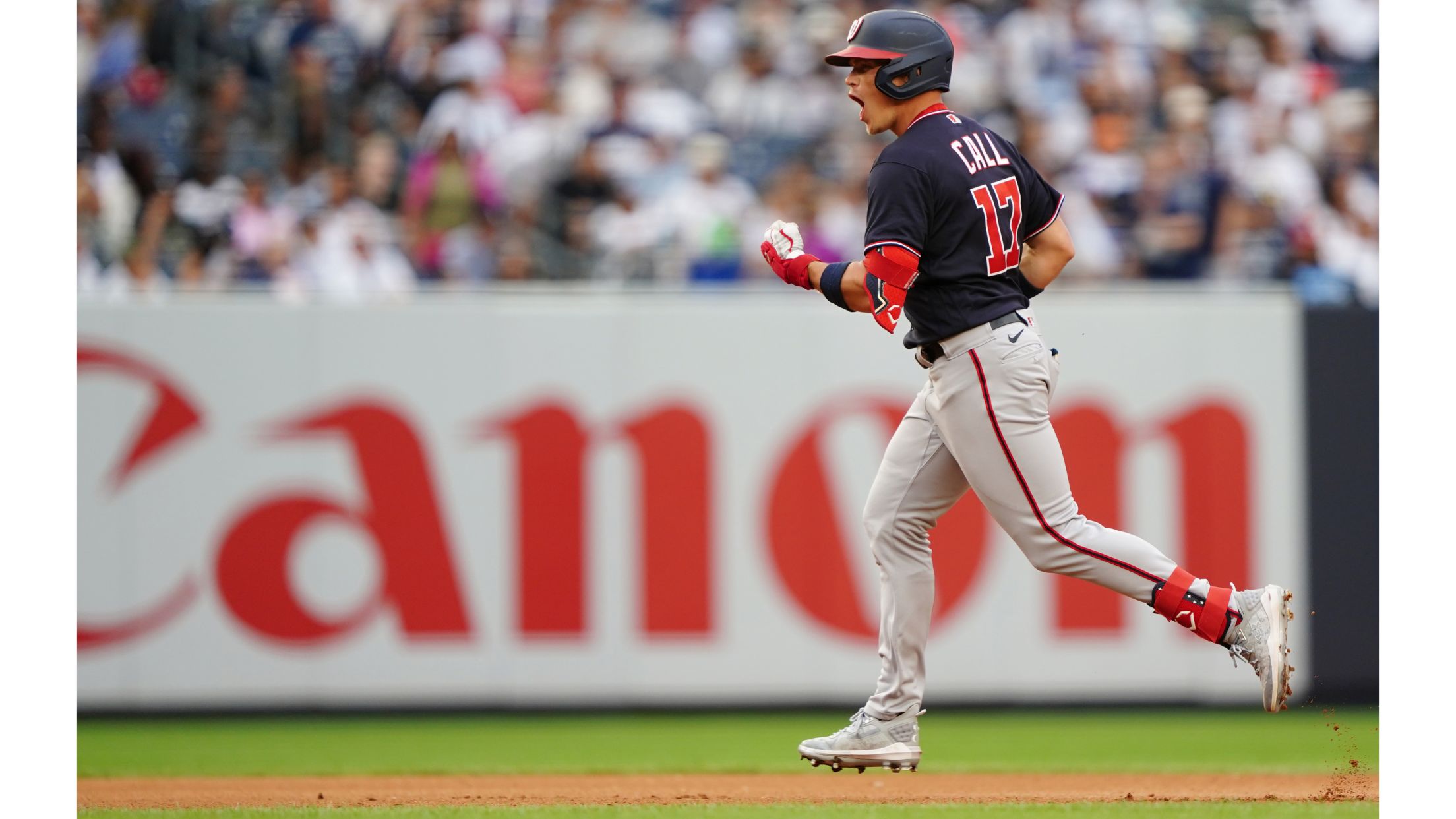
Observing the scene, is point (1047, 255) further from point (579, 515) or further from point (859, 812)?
point (579, 515)

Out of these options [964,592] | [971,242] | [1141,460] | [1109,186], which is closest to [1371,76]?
[1109,186]

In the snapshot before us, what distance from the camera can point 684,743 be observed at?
7.33 m

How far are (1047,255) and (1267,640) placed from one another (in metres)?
1.30

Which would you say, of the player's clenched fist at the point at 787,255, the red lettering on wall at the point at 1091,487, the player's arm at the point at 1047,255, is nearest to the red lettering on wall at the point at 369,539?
the red lettering on wall at the point at 1091,487

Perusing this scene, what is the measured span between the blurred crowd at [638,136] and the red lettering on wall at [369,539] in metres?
0.82

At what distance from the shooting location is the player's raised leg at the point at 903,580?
4.89 metres

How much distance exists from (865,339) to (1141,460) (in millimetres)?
1536

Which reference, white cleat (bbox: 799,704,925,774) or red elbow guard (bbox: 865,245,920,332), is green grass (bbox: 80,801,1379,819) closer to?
white cleat (bbox: 799,704,925,774)

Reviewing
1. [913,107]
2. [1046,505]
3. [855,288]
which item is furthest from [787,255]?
[1046,505]

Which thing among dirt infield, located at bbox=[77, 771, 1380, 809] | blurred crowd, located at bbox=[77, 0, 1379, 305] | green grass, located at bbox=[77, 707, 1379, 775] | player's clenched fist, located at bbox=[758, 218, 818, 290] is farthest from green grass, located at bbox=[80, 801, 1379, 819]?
blurred crowd, located at bbox=[77, 0, 1379, 305]

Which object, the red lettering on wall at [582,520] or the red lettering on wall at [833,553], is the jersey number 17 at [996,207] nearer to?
the red lettering on wall at [833,553]

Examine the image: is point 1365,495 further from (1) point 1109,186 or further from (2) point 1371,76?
(2) point 1371,76

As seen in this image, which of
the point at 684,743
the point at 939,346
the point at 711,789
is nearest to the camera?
the point at 939,346

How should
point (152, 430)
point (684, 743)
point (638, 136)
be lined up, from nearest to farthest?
1. point (684, 743)
2. point (152, 430)
3. point (638, 136)
